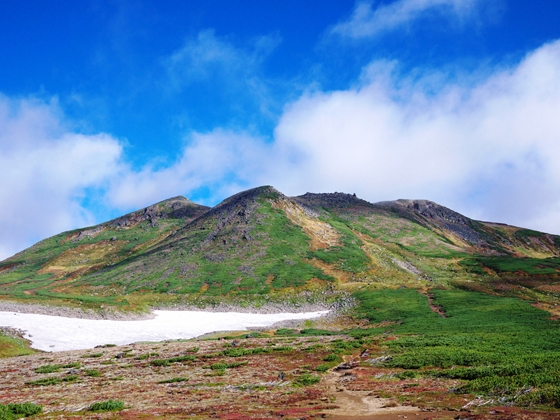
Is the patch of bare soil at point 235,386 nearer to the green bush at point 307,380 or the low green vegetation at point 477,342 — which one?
the green bush at point 307,380

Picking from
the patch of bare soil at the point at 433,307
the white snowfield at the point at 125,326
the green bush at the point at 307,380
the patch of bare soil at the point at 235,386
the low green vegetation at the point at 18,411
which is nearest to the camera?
the patch of bare soil at the point at 235,386

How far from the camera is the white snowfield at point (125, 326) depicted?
212 feet

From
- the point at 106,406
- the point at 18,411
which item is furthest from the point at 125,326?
the point at 106,406

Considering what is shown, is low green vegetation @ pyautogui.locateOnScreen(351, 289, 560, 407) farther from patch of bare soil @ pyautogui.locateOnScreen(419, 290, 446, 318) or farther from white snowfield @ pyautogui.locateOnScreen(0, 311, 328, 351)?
white snowfield @ pyautogui.locateOnScreen(0, 311, 328, 351)

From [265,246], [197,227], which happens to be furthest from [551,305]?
[197,227]

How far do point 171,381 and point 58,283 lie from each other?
13686 cm

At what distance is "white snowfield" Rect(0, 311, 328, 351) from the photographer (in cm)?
6475

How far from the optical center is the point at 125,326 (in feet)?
259

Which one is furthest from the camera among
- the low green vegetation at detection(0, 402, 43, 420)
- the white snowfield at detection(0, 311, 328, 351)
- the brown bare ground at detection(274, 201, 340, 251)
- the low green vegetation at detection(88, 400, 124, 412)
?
the brown bare ground at detection(274, 201, 340, 251)

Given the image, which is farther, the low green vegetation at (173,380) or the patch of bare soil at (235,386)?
the low green vegetation at (173,380)

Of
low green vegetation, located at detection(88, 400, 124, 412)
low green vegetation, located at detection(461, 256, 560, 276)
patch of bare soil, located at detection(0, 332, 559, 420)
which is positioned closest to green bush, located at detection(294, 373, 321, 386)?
patch of bare soil, located at detection(0, 332, 559, 420)

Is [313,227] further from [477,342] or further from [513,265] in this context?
[477,342]

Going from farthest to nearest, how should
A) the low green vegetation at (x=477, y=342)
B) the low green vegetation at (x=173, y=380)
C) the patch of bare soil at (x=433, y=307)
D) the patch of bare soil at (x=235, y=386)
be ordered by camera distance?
the patch of bare soil at (x=433, y=307) < the low green vegetation at (x=173, y=380) < the low green vegetation at (x=477, y=342) < the patch of bare soil at (x=235, y=386)

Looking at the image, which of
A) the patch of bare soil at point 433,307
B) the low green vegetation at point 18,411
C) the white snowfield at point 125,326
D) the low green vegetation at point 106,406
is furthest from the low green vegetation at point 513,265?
the low green vegetation at point 18,411
